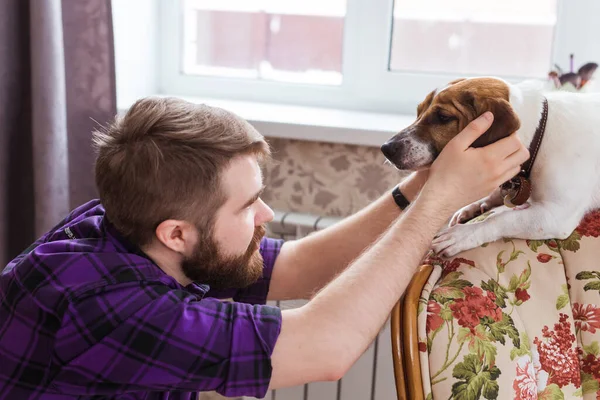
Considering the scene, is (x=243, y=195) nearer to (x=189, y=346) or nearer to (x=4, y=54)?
(x=189, y=346)

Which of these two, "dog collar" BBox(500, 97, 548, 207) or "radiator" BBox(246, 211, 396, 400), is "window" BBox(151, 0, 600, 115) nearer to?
"radiator" BBox(246, 211, 396, 400)

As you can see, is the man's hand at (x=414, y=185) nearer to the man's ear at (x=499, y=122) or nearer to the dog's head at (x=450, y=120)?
the dog's head at (x=450, y=120)

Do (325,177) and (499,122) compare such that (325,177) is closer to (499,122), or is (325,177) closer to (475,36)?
(475,36)

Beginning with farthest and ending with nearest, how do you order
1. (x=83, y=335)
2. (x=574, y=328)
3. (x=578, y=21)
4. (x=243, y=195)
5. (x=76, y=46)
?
(x=578, y=21)
(x=76, y=46)
(x=574, y=328)
(x=243, y=195)
(x=83, y=335)

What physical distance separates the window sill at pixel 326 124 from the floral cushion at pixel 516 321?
65 cm

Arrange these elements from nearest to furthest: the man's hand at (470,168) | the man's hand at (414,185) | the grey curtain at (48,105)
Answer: the man's hand at (470,168), the man's hand at (414,185), the grey curtain at (48,105)

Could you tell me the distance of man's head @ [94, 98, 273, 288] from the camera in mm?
1039

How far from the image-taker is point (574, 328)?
3.98 feet

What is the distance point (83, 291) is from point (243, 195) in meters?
0.27

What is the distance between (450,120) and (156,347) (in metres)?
0.60

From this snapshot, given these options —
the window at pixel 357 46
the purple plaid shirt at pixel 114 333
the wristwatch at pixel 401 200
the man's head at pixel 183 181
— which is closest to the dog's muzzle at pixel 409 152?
the wristwatch at pixel 401 200

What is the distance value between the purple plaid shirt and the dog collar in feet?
1.66

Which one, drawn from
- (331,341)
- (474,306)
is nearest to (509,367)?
(474,306)

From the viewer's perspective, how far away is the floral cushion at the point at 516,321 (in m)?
1.07
